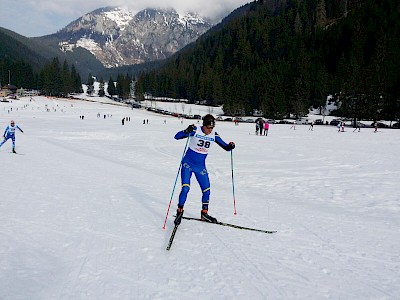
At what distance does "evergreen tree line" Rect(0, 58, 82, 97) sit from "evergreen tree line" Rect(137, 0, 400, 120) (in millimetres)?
31654

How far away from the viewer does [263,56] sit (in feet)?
448

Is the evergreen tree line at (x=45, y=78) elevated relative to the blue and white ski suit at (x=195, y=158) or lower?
elevated

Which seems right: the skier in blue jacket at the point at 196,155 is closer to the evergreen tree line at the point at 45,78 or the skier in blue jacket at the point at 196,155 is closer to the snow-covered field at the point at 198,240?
the snow-covered field at the point at 198,240

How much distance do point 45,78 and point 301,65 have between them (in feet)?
326

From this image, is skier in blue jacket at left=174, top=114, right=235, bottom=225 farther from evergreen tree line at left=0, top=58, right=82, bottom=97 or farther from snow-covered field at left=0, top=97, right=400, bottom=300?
evergreen tree line at left=0, top=58, right=82, bottom=97

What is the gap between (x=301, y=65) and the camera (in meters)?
98.1

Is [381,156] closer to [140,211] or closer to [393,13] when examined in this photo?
[140,211]

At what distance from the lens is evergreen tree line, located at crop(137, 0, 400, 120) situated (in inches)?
2645

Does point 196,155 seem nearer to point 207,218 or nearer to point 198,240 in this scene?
point 207,218

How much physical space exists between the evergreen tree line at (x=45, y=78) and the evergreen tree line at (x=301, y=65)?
31.7 meters

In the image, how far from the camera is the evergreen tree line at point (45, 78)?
129 metres

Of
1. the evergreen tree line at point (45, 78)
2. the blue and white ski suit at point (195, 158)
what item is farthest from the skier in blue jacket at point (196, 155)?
the evergreen tree line at point (45, 78)

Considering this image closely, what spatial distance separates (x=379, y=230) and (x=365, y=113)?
6389 cm

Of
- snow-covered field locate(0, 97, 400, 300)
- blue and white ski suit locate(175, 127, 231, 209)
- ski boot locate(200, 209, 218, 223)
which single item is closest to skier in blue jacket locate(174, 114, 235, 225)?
blue and white ski suit locate(175, 127, 231, 209)
